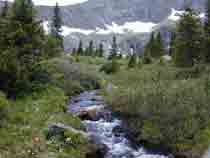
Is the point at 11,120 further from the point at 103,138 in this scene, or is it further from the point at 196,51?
the point at 196,51

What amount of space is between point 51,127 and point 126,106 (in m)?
5.80

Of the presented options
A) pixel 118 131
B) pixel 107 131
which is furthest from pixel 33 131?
pixel 118 131

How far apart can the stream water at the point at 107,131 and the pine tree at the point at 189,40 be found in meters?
13.0

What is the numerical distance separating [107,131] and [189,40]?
1833cm

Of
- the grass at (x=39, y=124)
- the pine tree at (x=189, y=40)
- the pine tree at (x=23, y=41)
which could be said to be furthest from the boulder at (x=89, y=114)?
the pine tree at (x=189, y=40)

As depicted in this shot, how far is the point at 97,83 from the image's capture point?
1199 inches

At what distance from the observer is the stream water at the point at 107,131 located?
544 inches

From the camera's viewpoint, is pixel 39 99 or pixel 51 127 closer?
pixel 51 127

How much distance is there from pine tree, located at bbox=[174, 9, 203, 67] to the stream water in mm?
13029

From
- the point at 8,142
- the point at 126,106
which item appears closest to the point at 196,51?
the point at 126,106

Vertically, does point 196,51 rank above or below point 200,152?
above

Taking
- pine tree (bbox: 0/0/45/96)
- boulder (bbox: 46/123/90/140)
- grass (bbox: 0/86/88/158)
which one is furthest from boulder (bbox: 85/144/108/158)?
pine tree (bbox: 0/0/45/96)

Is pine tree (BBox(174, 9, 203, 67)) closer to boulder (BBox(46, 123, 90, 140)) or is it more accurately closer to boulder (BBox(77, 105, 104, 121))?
boulder (BBox(77, 105, 104, 121))

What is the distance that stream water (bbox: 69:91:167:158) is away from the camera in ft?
45.3
